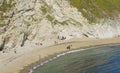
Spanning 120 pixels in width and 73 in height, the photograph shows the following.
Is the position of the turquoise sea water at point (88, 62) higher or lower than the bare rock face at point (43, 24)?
lower

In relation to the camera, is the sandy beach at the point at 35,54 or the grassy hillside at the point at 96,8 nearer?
the sandy beach at the point at 35,54

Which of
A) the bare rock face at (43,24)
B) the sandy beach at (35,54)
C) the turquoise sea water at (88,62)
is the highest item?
the bare rock face at (43,24)

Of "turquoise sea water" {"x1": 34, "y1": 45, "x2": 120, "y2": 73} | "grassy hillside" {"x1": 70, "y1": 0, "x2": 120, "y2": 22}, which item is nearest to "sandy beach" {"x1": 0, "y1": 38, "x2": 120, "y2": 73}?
"turquoise sea water" {"x1": 34, "y1": 45, "x2": 120, "y2": 73}

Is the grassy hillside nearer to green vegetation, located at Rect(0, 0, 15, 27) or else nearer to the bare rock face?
the bare rock face

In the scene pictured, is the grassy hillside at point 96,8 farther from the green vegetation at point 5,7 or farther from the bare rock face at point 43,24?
the green vegetation at point 5,7

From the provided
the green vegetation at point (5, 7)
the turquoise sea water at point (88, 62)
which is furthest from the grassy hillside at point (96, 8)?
the turquoise sea water at point (88, 62)

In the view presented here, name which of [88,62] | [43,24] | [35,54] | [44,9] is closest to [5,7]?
[44,9]
